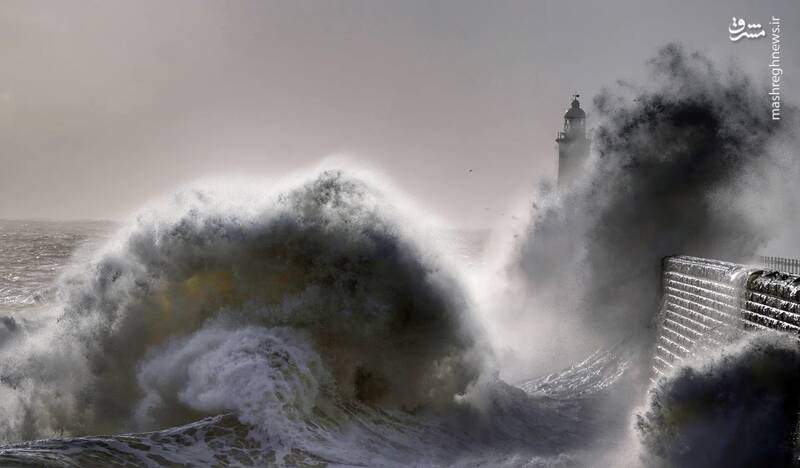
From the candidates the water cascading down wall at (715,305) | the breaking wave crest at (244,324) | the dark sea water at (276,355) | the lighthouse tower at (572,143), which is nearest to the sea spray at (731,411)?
the water cascading down wall at (715,305)

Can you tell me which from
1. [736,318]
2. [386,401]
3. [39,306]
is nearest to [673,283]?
[736,318]

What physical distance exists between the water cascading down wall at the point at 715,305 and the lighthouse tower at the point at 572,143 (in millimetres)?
11030

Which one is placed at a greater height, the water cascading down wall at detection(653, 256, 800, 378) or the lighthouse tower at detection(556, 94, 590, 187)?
the lighthouse tower at detection(556, 94, 590, 187)

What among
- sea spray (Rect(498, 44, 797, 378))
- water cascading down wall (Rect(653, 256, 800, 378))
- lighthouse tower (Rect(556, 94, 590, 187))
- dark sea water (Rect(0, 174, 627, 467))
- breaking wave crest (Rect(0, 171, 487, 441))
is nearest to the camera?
water cascading down wall (Rect(653, 256, 800, 378))

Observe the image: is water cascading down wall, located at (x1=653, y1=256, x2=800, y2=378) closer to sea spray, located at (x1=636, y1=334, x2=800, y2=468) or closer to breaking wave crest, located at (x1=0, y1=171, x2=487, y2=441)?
sea spray, located at (x1=636, y1=334, x2=800, y2=468)

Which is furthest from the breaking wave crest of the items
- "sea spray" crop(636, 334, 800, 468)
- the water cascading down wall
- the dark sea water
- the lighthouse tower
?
the lighthouse tower

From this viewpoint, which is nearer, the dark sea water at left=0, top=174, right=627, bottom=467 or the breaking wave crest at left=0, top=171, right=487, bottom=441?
the dark sea water at left=0, top=174, right=627, bottom=467

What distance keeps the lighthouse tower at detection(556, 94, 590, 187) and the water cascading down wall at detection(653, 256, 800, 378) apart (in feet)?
36.2

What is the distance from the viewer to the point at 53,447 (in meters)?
8.51

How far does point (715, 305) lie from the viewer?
11914mm

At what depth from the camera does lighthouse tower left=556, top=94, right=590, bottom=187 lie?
27484 millimetres

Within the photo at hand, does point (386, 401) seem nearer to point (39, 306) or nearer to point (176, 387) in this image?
point (176, 387)

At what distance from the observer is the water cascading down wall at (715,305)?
9.55 meters

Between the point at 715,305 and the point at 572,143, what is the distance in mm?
16557
